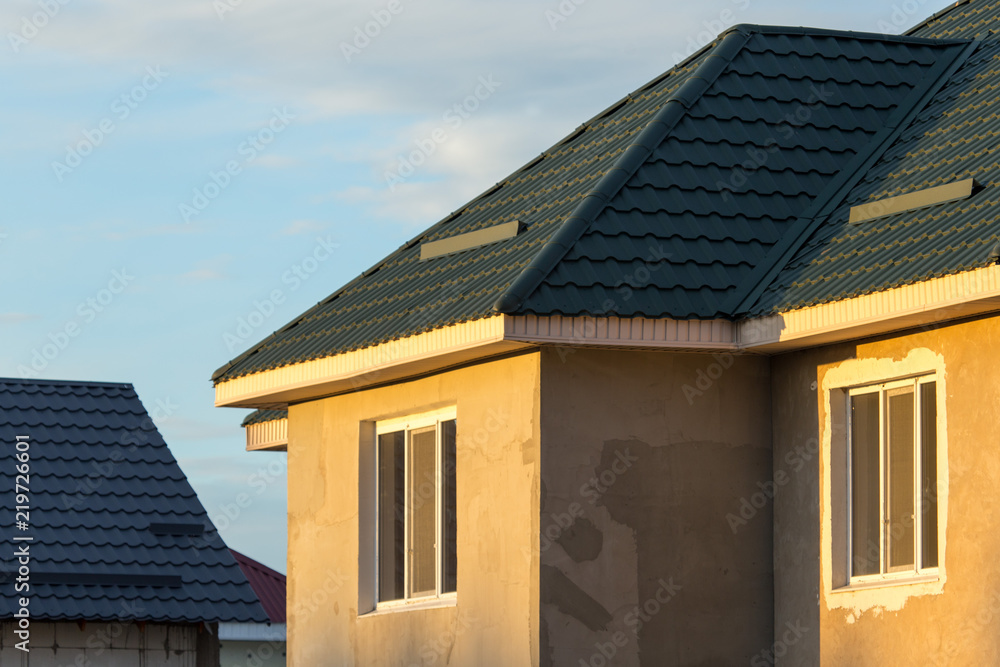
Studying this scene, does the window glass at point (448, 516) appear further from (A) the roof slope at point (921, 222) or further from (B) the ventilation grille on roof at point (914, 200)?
(B) the ventilation grille on roof at point (914, 200)

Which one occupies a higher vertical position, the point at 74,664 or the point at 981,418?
the point at 981,418

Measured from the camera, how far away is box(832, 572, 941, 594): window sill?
11016 millimetres

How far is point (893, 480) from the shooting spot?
1157cm

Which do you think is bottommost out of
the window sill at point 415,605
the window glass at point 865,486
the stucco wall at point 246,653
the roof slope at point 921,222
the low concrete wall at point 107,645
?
the stucco wall at point 246,653

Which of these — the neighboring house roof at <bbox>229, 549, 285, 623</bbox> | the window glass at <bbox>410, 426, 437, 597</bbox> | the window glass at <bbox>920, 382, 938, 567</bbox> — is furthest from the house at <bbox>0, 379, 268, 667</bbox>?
the neighboring house roof at <bbox>229, 549, 285, 623</bbox>

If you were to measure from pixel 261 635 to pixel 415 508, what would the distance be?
19.1 meters

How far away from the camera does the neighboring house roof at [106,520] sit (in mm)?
18250

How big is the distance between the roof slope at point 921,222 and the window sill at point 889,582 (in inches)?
77.7

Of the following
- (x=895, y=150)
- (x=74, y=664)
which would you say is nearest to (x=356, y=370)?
(x=895, y=150)

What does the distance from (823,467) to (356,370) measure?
3.95 m

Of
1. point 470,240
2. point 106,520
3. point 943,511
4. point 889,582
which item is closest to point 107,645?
point 106,520

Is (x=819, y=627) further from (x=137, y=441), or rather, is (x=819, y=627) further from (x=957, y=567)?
(x=137, y=441)

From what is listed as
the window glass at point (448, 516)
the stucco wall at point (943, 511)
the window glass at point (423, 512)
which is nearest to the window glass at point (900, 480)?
the stucco wall at point (943, 511)

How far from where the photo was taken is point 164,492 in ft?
65.3
